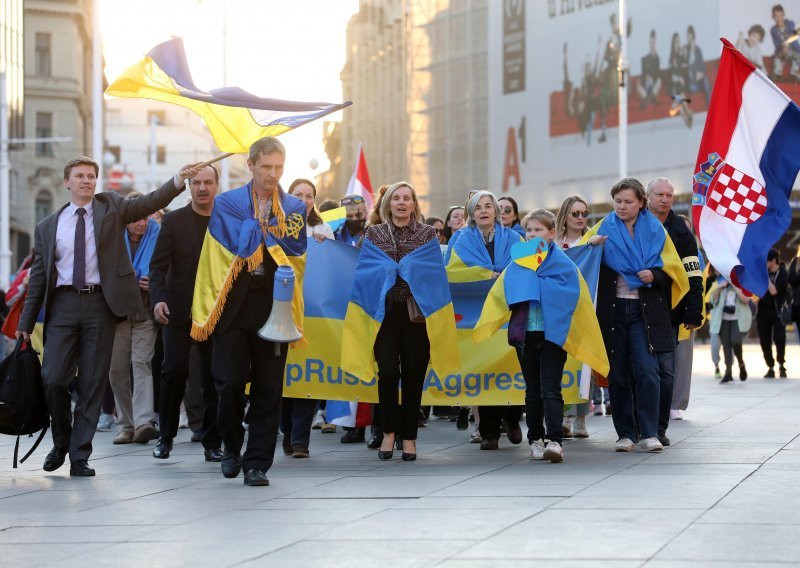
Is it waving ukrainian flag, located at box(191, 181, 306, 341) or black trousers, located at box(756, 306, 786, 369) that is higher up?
A: waving ukrainian flag, located at box(191, 181, 306, 341)

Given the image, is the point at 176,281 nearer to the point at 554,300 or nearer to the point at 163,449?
the point at 163,449

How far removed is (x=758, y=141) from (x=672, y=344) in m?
1.98

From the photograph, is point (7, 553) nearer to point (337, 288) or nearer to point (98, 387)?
point (98, 387)

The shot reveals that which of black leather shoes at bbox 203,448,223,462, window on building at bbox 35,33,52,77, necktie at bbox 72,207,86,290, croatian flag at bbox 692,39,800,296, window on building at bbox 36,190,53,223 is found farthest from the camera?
window on building at bbox 35,33,52,77

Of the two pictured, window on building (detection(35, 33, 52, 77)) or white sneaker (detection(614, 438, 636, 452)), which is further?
window on building (detection(35, 33, 52, 77))

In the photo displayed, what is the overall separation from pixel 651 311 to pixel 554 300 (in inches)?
30.2

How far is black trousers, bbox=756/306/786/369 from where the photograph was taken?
2080 cm

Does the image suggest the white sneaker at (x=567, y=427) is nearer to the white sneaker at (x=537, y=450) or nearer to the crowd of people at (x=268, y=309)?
the crowd of people at (x=268, y=309)

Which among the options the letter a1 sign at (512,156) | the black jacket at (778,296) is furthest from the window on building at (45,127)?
the black jacket at (778,296)

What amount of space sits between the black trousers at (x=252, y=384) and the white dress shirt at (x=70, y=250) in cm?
118

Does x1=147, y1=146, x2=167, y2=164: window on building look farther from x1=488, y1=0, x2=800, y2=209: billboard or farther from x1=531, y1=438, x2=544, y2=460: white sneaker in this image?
x1=531, y1=438, x2=544, y2=460: white sneaker

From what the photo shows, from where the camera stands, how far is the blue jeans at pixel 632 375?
10.3 m

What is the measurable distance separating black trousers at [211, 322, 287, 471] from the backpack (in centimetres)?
146

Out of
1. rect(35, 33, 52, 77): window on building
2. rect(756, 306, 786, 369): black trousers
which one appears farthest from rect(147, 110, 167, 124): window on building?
rect(756, 306, 786, 369): black trousers
